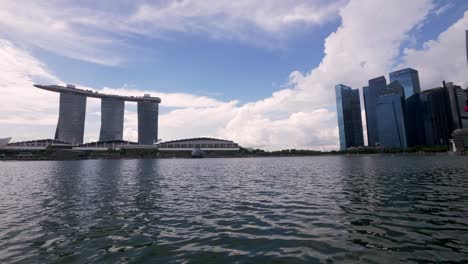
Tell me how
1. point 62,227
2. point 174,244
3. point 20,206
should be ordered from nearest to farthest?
point 174,244 < point 62,227 < point 20,206

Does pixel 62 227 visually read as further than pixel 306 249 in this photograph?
Yes

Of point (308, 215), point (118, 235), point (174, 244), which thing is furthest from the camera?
point (308, 215)

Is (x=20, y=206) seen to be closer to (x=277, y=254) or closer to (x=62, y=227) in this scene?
(x=62, y=227)

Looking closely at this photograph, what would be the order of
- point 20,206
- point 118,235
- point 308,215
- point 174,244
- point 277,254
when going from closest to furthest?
1. point 277,254
2. point 174,244
3. point 118,235
4. point 308,215
5. point 20,206

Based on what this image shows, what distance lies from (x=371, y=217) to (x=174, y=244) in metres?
14.9

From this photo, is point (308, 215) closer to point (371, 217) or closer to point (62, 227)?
point (371, 217)

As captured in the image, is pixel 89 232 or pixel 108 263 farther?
pixel 89 232

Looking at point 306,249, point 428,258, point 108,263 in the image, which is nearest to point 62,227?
point 108,263

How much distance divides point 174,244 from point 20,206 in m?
23.4

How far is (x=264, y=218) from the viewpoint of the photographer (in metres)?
20.2

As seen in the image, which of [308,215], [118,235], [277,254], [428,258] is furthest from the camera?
[308,215]

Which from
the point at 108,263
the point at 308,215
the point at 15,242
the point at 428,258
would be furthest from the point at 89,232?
the point at 428,258

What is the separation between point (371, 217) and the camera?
1962cm

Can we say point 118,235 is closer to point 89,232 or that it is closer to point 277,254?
point 89,232
